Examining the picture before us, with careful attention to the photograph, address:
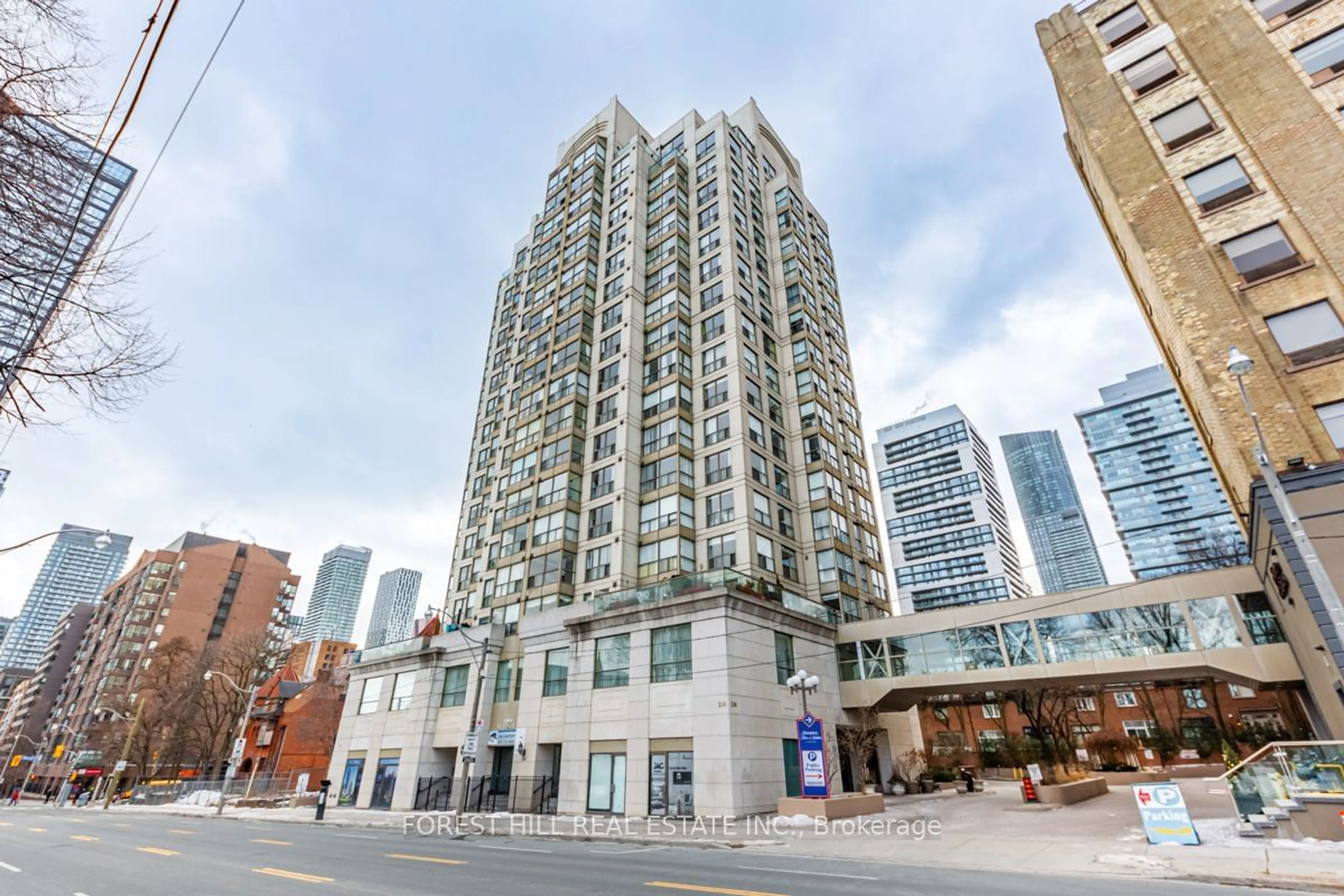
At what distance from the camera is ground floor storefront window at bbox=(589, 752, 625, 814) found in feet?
85.8

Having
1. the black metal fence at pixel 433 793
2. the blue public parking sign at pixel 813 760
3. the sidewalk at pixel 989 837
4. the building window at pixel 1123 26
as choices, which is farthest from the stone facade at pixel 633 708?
the building window at pixel 1123 26

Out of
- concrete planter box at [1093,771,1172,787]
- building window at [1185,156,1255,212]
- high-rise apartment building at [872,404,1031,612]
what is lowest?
concrete planter box at [1093,771,1172,787]

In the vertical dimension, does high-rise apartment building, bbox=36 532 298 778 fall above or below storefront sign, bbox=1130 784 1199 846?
above

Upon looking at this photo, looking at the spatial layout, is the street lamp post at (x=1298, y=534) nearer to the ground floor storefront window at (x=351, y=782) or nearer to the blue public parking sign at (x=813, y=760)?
the blue public parking sign at (x=813, y=760)

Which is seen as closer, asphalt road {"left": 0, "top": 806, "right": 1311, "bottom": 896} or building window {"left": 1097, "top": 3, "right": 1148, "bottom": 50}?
asphalt road {"left": 0, "top": 806, "right": 1311, "bottom": 896}

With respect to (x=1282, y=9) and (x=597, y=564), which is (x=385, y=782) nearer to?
(x=597, y=564)

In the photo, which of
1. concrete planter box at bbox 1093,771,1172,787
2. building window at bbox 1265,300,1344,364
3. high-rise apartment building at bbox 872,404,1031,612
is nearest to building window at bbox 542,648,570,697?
building window at bbox 1265,300,1344,364

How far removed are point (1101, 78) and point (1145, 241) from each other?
1064 cm

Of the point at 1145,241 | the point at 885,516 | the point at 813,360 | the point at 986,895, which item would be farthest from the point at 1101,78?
the point at 885,516

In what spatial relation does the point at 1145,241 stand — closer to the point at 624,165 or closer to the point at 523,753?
the point at 523,753

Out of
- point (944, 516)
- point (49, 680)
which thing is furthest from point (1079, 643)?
point (49, 680)

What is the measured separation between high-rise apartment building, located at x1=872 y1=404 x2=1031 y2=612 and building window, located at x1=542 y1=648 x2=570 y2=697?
107765 millimetres

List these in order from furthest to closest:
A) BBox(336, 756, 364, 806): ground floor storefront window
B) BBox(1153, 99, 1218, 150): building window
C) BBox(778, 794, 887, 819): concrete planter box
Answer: BBox(336, 756, 364, 806): ground floor storefront window, BBox(1153, 99, 1218, 150): building window, BBox(778, 794, 887, 819): concrete planter box

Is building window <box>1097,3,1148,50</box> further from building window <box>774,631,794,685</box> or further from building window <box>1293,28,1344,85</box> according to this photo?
A: building window <box>774,631,794,685</box>
